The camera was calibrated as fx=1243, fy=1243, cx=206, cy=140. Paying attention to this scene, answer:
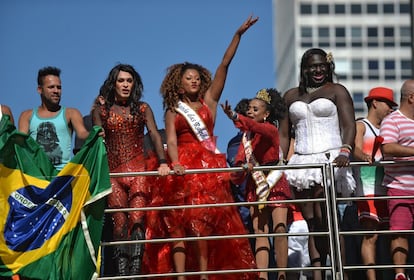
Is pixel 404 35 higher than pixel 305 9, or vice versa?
pixel 305 9

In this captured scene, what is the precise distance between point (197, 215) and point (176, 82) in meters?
1.25

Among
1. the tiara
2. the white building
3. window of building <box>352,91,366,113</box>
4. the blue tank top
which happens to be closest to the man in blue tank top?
the blue tank top

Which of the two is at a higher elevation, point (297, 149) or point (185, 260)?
point (297, 149)

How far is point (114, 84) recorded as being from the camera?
1123 centimetres

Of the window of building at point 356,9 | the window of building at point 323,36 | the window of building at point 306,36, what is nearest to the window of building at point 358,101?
the window of building at point 323,36

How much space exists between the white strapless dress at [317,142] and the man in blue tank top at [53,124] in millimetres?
1955

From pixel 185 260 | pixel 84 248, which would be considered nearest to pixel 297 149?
pixel 185 260

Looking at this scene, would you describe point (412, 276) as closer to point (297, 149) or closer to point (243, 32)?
point (297, 149)

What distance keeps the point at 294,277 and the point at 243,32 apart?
231cm

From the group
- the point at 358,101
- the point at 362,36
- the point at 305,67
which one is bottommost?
the point at 305,67

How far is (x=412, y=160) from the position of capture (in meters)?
10.8

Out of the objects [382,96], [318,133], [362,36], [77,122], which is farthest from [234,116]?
[362,36]

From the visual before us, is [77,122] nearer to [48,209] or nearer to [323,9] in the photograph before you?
[48,209]

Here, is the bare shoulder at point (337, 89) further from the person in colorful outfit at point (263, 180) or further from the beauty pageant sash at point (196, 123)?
the beauty pageant sash at point (196, 123)
